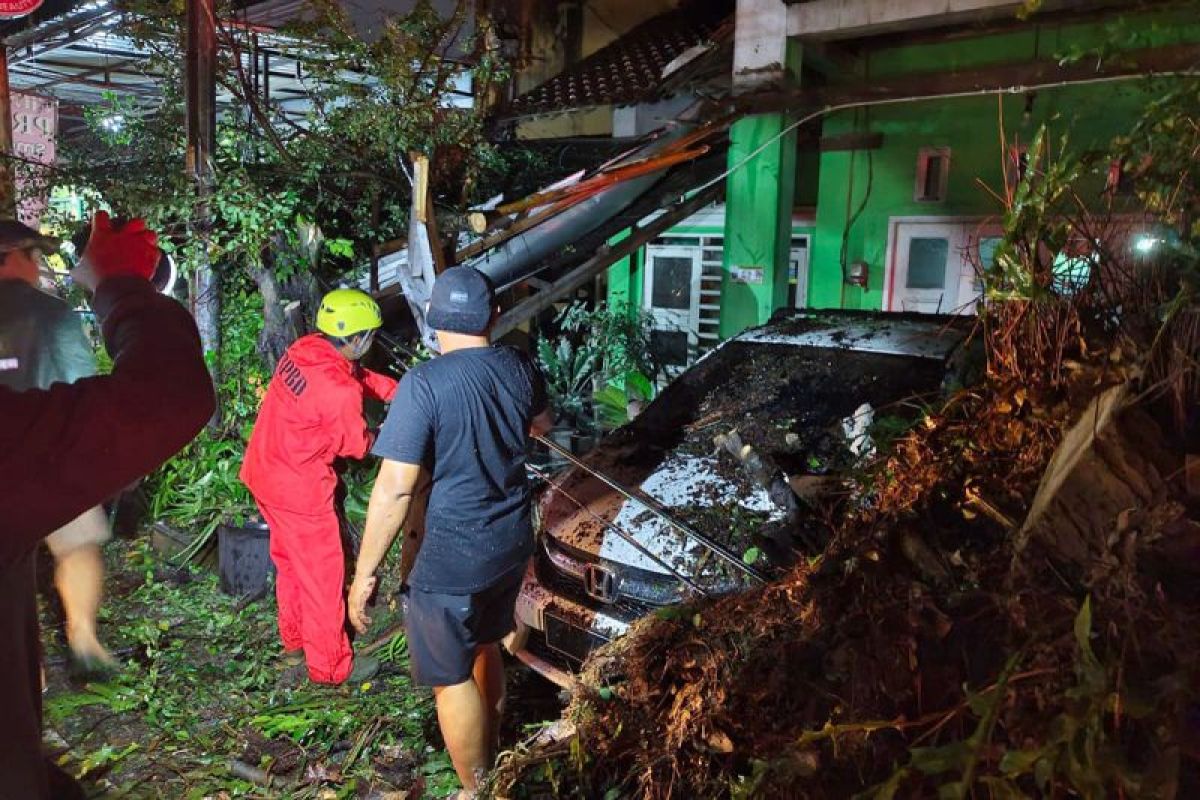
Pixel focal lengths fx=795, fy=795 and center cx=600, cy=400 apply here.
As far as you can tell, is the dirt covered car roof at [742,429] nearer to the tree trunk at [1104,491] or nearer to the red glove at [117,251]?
the tree trunk at [1104,491]

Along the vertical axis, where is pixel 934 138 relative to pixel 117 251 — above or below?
above

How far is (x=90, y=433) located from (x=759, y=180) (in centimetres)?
689

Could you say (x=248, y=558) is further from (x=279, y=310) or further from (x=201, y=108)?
(x=201, y=108)

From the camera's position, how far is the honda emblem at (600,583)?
356 centimetres

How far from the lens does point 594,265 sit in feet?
24.6

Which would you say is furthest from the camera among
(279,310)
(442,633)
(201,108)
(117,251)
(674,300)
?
(674,300)

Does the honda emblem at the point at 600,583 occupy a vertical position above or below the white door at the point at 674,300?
below

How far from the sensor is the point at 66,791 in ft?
5.74

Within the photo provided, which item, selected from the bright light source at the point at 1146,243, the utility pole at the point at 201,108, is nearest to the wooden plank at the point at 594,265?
the utility pole at the point at 201,108

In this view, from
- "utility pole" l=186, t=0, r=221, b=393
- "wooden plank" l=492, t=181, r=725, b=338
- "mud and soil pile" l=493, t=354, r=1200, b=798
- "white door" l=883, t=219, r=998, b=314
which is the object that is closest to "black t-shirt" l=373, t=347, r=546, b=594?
"mud and soil pile" l=493, t=354, r=1200, b=798

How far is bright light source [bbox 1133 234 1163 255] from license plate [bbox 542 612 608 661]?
2422mm

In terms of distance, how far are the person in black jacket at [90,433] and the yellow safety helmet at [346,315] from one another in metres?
2.85

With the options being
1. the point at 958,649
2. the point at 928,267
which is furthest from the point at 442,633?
the point at 928,267

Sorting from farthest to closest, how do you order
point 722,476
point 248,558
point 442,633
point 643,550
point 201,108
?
point 201,108 → point 248,558 → point 722,476 → point 643,550 → point 442,633
